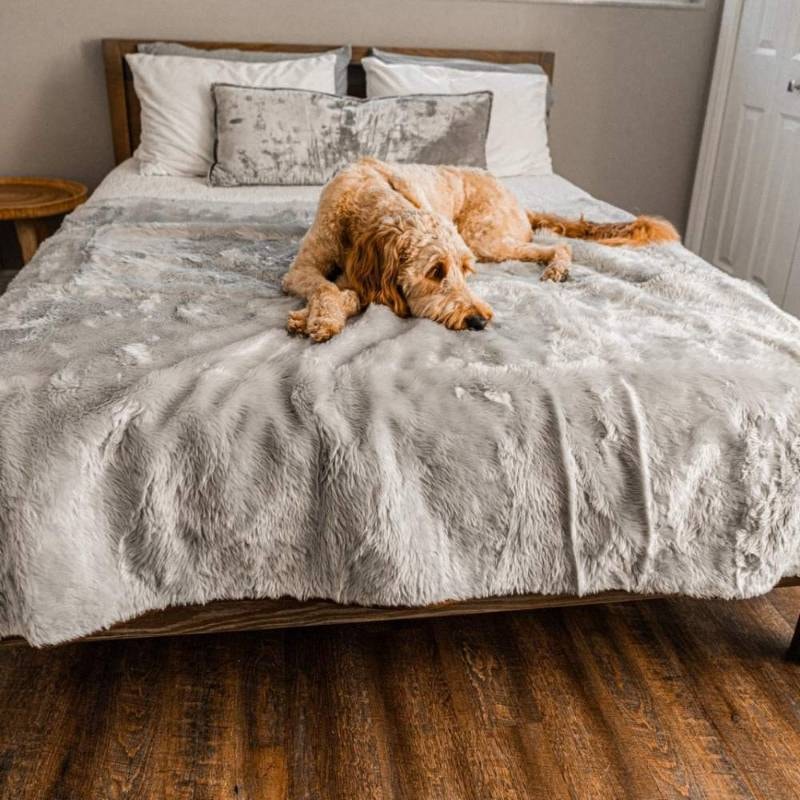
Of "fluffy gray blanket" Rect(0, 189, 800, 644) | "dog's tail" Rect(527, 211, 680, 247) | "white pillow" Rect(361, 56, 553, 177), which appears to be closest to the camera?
"fluffy gray blanket" Rect(0, 189, 800, 644)

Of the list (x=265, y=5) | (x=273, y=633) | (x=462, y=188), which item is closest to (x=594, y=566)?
(x=273, y=633)

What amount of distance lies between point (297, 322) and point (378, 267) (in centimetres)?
21

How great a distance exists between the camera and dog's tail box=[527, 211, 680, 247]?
7.37 feet

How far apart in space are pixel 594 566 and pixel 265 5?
2.76 metres

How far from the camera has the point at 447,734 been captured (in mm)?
1460

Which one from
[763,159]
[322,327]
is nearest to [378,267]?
[322,327]

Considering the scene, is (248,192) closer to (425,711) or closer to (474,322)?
(474,322)

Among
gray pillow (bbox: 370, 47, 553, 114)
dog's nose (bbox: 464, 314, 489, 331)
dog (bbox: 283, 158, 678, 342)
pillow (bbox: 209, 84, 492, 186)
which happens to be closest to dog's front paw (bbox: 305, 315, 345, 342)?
dog (bbox: 283, 158, 678, 342)

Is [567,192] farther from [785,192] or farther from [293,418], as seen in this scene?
[293,418]

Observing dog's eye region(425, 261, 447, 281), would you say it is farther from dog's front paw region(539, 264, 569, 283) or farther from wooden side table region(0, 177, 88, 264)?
wooden side table region(0, 177, 88, 264)

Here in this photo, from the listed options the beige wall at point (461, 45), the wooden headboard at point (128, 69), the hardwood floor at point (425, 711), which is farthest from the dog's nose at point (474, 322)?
the beige wall at point (461, 45)

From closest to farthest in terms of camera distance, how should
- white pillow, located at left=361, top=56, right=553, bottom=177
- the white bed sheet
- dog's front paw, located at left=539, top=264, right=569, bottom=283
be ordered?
1. dog's front paw, located at left=539, top=264, right=569, bottom=283
2. the white bed sheet
3. white pillow, located at left=361, top=56, right=553, bottom=177

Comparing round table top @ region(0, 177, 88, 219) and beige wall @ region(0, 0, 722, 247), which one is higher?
beige wall @ region(0, 0, 722, 247)

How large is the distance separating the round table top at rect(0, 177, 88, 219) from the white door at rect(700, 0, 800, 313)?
2768 mm
